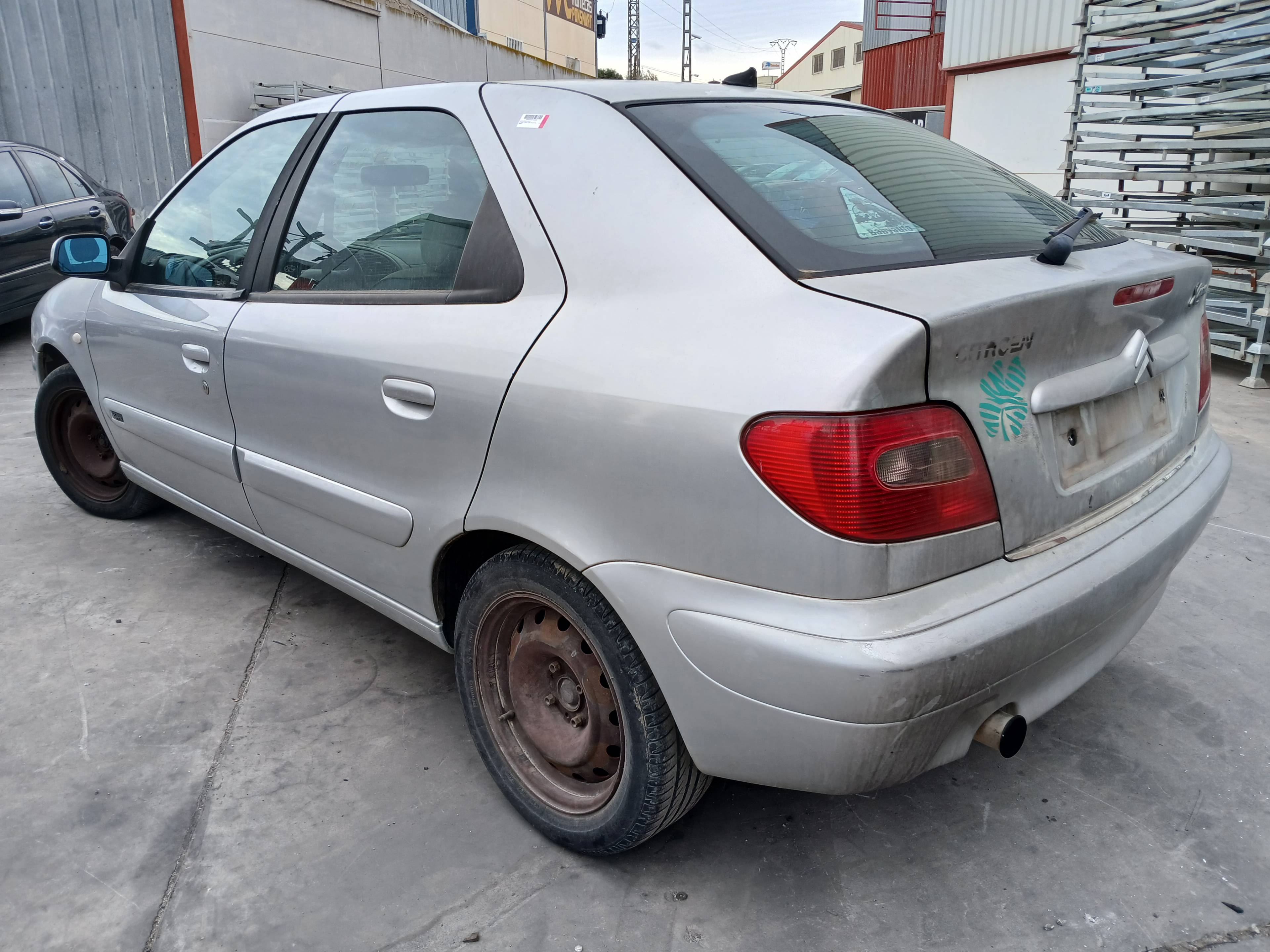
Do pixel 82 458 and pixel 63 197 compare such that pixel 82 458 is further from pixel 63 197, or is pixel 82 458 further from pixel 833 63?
pixel 833 63

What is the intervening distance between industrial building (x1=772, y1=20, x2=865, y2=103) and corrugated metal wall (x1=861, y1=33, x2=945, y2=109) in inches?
1018

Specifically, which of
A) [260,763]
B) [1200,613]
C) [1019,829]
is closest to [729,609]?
[1019,829]

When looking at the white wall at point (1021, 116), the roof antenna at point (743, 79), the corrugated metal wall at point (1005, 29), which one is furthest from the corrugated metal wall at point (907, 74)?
the roof antenna at point (743, 79)

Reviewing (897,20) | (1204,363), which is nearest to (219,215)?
(1204,363)

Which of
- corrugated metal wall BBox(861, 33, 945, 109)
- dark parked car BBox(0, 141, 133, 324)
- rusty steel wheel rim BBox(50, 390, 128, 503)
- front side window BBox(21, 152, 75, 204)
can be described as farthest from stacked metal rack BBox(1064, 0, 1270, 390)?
corrugated metal wall BBox(861, 33, 945, 109)

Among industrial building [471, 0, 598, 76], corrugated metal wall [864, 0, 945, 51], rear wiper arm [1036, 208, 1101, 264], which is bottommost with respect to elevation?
rear wiper arm [1036, 208, 1101, 264]

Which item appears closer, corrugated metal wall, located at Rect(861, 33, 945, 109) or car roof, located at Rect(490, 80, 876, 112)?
car roof, located at Rect(490, 80, 876, 112)

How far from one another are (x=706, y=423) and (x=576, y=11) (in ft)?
142

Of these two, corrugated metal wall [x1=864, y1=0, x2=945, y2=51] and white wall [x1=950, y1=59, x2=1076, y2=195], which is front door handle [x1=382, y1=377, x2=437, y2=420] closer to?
white wall [x1=950, y1=59, x2=1076, y2=195]

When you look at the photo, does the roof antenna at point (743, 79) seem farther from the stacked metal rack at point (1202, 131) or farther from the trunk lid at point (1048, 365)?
the stacked metal rack at point (1202, 131)

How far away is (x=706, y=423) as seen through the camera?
5.13 ft

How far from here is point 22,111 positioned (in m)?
10.9

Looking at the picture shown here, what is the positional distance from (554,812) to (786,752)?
70 centimetres

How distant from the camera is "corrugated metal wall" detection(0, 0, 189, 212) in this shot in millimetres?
10766
